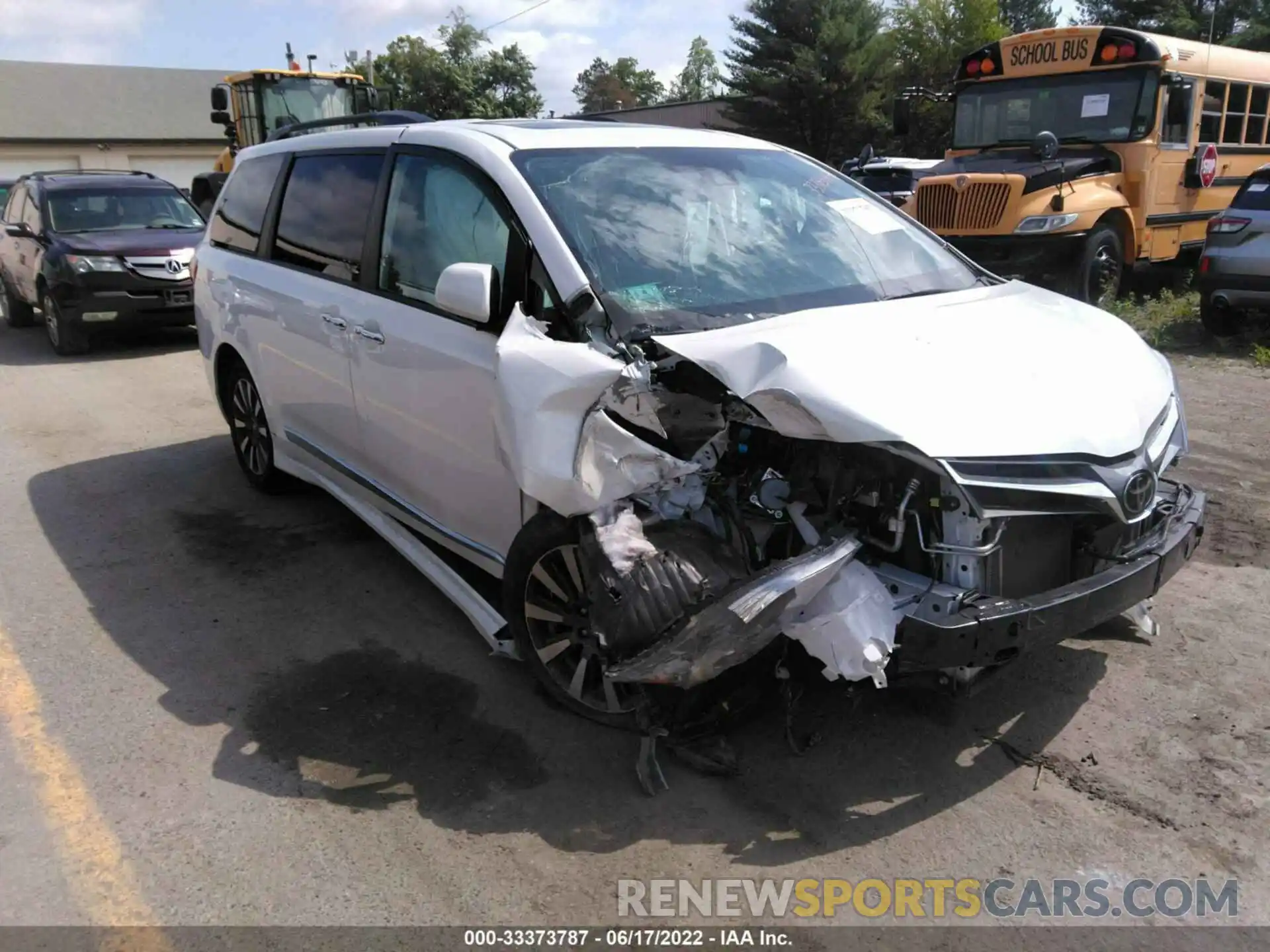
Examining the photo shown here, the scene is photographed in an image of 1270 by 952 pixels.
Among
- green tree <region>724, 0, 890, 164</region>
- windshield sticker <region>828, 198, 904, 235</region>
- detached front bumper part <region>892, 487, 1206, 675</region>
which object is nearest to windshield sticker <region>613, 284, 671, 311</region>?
windshield sticker <region>828, 198, 904, 235</region>

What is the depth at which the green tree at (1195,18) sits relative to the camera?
107ft

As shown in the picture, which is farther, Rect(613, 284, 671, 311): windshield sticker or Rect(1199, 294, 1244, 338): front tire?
Rect(1199, 294, 1244, 338): front tire

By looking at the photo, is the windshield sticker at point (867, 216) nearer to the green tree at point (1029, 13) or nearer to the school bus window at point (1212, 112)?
the school bus window at point (1212, 112)

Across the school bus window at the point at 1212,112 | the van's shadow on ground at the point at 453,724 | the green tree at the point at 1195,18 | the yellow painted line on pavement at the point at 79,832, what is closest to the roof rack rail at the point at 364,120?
the van's shadow on ground at the point at 453,724

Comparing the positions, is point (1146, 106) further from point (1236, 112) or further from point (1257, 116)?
point (1257, 116)

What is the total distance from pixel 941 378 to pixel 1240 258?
7994 millimetres

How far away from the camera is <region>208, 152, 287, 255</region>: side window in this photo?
18.9 feet

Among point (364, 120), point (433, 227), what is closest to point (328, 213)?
point (433, 227)

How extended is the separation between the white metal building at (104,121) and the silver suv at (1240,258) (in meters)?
37.4

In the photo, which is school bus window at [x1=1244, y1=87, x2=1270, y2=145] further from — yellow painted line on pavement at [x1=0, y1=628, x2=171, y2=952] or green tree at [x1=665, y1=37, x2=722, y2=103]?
green tree at [x1=665, y1=37, x2=722, y2=103]

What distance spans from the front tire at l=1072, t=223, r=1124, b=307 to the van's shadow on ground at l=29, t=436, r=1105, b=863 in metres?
7.58

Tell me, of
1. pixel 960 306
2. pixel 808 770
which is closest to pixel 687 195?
pixel 960 306

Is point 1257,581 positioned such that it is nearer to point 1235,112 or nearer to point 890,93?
point 1235,112

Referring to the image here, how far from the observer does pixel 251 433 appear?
20.4 ft
